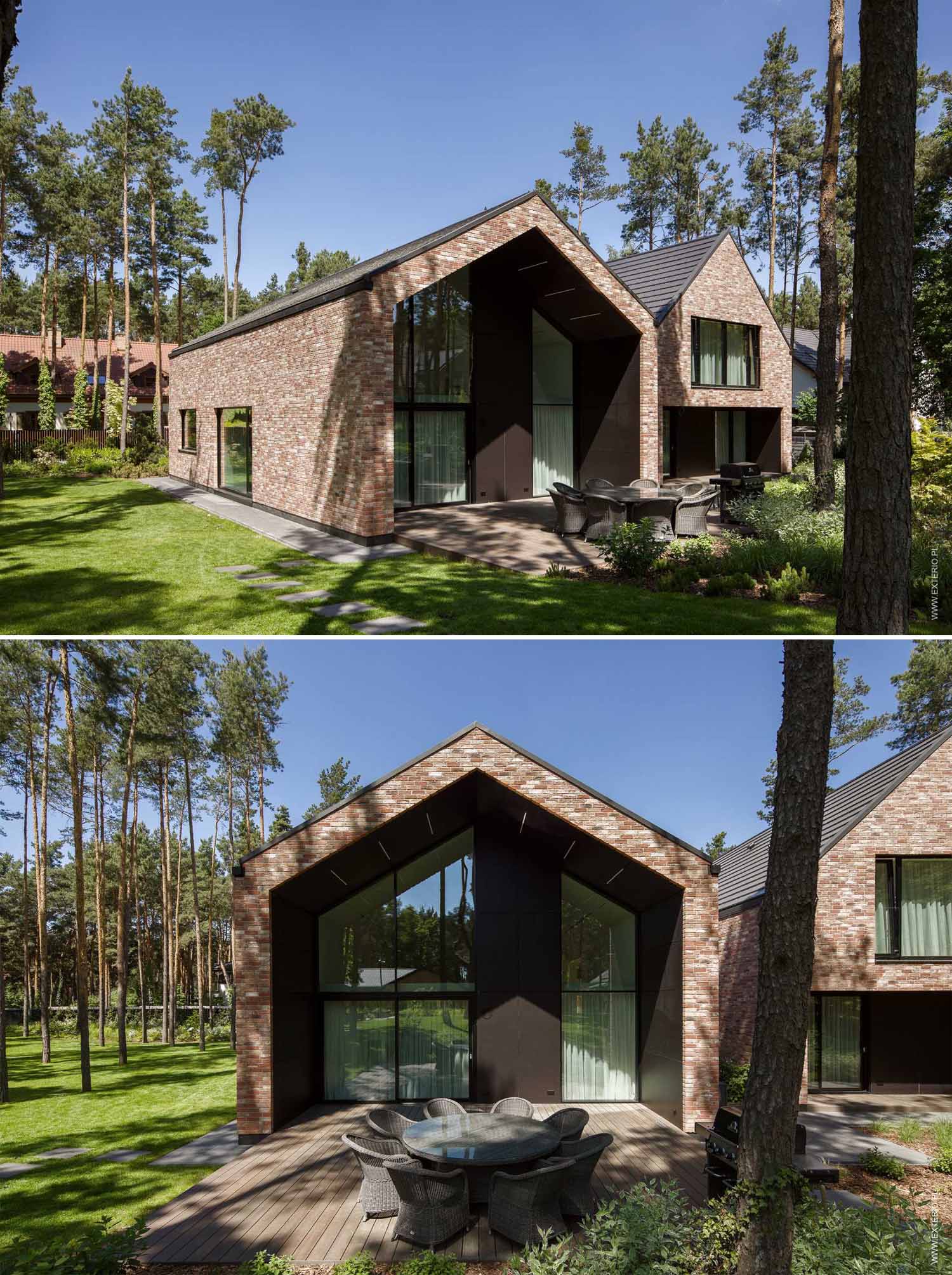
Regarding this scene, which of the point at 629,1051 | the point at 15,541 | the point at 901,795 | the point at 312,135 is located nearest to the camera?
the point at 629,1051

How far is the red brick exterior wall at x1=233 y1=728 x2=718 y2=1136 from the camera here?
33.6ft

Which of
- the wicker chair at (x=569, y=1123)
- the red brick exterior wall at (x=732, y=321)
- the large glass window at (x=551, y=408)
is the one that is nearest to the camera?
the wicker chair at (x=569, y=1123)

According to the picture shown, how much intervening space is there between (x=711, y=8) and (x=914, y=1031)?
1607 cm

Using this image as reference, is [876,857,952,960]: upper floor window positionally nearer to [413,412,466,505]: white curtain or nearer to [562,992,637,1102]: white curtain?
[562,992,637,1102]: white curtain

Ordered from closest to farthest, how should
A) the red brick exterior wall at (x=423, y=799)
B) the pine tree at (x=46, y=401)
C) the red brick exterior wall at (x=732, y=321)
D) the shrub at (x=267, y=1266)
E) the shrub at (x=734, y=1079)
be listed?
1. the shrub at (x=267, y=1266)
2. the red brick exterior wall at (x=423, y=799)
3. the shrub at (x=734, y=1079)
4. the red brick exterior wall at (x=732, y=321)
5. the pine tree at (x=46, y=401)

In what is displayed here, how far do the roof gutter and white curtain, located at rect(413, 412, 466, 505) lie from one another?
293cm

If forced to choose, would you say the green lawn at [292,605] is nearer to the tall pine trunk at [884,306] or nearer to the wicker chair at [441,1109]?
the tall pine trunk at [884,306]

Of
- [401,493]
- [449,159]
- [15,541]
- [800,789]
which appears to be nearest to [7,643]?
[15,541]

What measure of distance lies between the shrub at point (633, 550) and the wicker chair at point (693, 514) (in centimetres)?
263

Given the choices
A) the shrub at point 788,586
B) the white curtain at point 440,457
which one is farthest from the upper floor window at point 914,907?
the white curtain at point 440,457

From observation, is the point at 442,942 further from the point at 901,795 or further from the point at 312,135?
the point at 312,135

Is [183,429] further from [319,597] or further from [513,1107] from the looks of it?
[513,1107]

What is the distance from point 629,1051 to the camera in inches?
479

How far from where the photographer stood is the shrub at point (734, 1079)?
1129 cm
